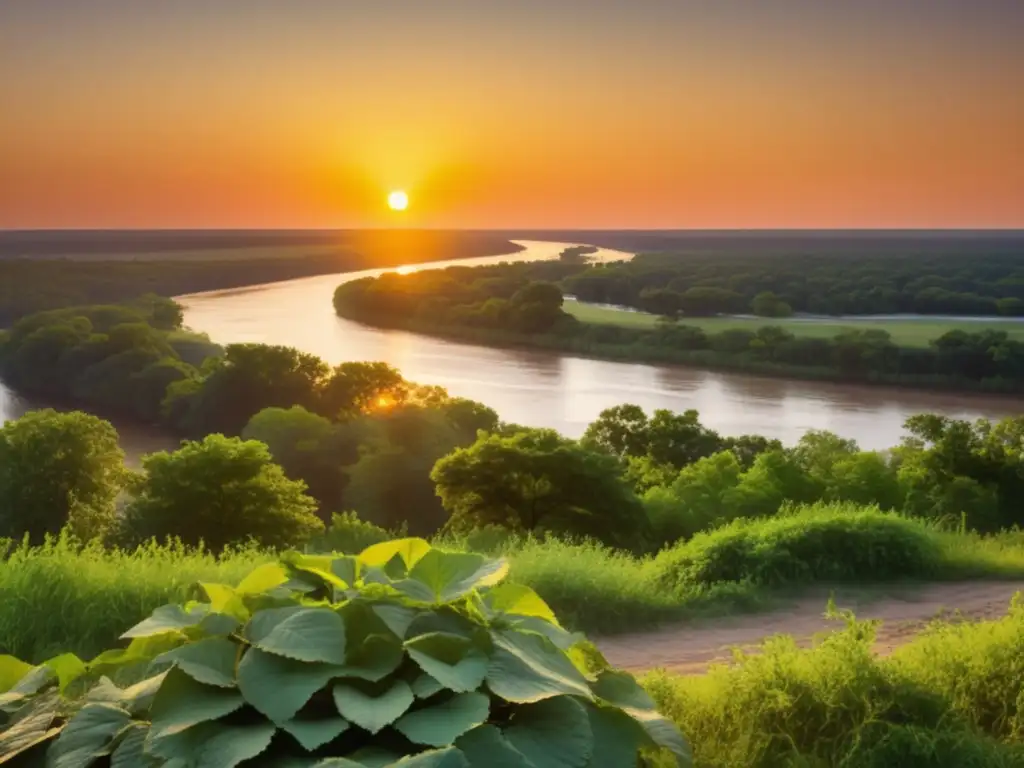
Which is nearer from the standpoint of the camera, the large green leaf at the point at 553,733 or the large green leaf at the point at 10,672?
the large green leaf at the point at 553,733

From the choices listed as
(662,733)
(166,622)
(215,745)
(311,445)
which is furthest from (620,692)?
(311,445)

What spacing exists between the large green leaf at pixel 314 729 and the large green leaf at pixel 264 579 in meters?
0.39

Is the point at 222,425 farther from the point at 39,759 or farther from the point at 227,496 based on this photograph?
the point at 39,759

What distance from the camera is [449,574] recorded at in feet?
6.53

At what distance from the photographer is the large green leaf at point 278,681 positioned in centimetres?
163

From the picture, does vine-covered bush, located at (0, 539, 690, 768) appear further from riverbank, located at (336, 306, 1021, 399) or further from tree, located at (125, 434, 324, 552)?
riverbank, located at (336, 306, 1021, 399)

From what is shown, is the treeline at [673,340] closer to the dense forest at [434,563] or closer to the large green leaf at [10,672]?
the dense forest at [434,563]

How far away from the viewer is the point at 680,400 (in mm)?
11000

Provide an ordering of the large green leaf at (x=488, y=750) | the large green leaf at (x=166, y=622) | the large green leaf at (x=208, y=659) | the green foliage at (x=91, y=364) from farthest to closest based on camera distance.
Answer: the green foliage at (x=91, y=364)
the large green leaf at (x=166, y=622)
the large green leaf at (x=208, y=659)
the large green leaf at (x=488, y=750)

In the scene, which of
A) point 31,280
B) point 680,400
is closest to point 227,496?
point 31,280

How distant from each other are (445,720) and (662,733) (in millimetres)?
492

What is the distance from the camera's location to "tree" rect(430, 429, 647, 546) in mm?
8875

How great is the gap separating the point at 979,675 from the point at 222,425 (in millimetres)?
7893

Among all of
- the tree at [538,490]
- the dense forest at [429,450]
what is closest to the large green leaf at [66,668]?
the dense forest at [429,450]
